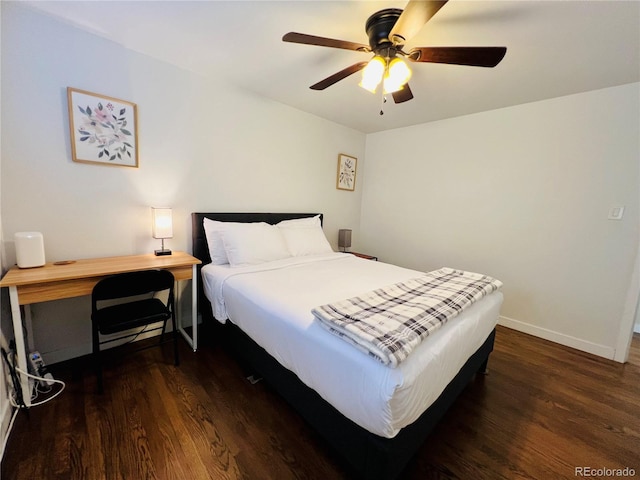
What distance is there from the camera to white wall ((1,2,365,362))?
1.69 m

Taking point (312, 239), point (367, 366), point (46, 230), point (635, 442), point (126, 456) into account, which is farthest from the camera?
point (312, 239)

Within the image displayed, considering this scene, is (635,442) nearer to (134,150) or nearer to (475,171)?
(475,171)

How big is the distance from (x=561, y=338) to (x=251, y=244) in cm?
317

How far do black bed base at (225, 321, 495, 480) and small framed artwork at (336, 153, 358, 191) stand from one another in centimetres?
266

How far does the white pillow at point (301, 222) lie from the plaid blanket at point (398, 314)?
1.56 metres

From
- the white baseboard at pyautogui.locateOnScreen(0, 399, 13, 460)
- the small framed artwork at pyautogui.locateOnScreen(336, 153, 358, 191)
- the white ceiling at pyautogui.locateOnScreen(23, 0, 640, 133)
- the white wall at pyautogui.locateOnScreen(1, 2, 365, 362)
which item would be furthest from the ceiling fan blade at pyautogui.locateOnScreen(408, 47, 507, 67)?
the white baseboard at pyautogui.locateOnScreen(0, 399, 13, 460)

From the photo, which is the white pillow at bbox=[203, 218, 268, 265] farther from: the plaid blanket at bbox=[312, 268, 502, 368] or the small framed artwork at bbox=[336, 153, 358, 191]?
the small framed artwork at bbox=[336, 153, 358, 191]

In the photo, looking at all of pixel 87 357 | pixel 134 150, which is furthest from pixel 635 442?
pixel 134 150

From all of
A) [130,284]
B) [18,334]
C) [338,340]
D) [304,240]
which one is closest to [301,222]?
[304,240]

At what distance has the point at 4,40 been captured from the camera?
1.59 m

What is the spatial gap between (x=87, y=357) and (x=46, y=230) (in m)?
1.01

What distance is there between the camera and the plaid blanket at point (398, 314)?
107cm

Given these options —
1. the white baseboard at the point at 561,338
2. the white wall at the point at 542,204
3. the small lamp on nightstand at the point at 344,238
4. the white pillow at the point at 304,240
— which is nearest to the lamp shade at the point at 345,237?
the small lamp on nightstand at the point at 344,238

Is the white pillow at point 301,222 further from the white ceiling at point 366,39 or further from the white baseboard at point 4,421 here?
the white baseboard at point 4,421
